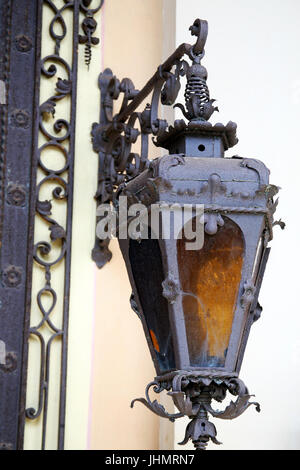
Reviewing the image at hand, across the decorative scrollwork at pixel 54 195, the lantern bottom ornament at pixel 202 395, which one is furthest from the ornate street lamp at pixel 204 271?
the decorative scrollwork at pixel 54 195

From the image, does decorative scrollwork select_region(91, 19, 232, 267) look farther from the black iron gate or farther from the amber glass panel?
the amber glass panel

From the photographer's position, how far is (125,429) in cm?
218

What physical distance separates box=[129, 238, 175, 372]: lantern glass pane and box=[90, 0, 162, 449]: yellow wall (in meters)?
0.57

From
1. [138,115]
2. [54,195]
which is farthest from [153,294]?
[54,195]

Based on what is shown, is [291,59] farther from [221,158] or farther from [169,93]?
[221,158]

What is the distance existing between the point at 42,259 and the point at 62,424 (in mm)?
404

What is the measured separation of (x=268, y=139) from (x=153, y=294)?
0.94 metres

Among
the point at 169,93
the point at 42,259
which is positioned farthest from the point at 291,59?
the point at 42,259

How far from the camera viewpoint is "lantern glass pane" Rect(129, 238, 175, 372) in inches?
61.1

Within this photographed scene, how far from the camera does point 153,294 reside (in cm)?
160

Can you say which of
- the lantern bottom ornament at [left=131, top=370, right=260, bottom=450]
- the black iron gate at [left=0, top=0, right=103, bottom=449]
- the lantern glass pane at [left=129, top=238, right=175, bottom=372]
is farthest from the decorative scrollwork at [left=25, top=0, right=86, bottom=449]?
the lantern bottom ornament at [left=131, top=370, right=260, bottom=450]

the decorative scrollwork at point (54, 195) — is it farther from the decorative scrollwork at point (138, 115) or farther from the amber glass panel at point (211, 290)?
the amber glass panel at point (211, 290)

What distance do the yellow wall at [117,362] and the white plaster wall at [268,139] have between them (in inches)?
4.5

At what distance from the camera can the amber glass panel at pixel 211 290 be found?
4.95 ft
